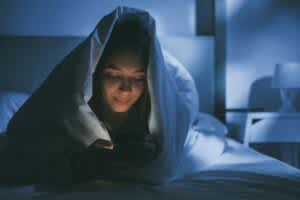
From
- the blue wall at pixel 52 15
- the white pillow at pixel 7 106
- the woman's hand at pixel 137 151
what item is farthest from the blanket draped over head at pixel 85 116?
the blue wall at pixel 52 15

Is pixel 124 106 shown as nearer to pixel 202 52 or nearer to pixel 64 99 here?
pixel 64 99

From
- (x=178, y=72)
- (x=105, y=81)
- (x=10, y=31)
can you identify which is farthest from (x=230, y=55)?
(x=105, y=81)

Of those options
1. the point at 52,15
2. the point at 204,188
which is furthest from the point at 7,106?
the point at 204,188

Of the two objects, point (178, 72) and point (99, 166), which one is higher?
point (178, 72)

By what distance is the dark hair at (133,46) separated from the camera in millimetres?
1221

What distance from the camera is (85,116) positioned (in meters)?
1.09

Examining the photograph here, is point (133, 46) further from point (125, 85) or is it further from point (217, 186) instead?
point (217, 186)

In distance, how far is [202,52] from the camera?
2.32 meters

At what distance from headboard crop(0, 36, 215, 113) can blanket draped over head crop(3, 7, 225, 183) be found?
107 cm

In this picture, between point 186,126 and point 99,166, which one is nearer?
point 99,166

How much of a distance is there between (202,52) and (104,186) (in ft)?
4.89

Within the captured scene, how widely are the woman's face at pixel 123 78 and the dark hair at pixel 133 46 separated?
1.0 inches

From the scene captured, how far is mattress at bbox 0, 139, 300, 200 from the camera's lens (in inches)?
33.0

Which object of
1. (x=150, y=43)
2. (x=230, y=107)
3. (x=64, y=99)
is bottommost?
(x=230, y=107)
